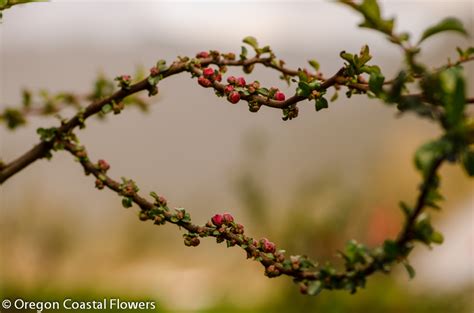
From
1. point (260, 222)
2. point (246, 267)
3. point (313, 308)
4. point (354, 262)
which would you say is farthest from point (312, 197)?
point (246, 267)

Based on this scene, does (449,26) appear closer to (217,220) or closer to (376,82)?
(376,82)

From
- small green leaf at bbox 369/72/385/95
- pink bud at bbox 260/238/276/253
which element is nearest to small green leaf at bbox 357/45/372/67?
small green leaf at bbox 369/72/385/95

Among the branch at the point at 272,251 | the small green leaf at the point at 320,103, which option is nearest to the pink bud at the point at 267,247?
the branch at the point at 272,251

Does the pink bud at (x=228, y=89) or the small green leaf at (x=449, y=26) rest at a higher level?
the pink bud at (x=228, y=89)

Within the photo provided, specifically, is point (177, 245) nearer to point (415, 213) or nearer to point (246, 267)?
point (246, 267)

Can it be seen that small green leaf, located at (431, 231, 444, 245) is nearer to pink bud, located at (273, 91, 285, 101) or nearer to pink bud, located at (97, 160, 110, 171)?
pink bud, located at (273, 91, 285, 101)

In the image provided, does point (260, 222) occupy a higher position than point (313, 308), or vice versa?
point (260, 222)

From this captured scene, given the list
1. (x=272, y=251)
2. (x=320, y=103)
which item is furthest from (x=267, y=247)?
(x=320, y=103)

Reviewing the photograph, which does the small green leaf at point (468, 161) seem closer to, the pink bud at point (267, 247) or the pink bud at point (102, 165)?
the pink bud at point (267, 247)
